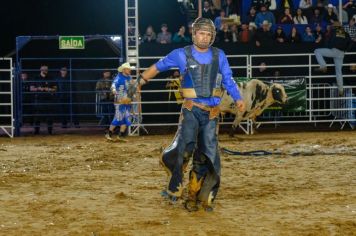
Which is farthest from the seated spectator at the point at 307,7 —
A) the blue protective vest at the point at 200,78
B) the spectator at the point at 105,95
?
the blue protective vest at the point at 200,78

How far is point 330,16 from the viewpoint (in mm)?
17688

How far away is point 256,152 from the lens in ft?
36.0

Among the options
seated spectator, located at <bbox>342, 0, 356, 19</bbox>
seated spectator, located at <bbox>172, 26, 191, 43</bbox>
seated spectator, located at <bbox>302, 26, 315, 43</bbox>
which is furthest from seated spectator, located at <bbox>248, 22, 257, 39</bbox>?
seated spectator, located at <bbox>342, 0, 356, 19</bbox>

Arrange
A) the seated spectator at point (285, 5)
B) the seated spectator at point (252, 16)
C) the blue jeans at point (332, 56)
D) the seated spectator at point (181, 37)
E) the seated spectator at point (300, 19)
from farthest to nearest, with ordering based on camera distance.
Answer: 1. the seated spectator at point (285, 5)
2. the seated spectator at point (300, 19)
3. the seated spectator at point (252, 16)
4. the seated spectator at point (181, 37)
5. the blue jeans at point (332, 56)

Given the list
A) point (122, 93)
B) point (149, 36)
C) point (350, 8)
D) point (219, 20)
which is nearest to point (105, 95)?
point (149, 36)

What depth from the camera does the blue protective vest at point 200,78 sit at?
6398mm

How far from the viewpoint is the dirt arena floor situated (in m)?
5.47

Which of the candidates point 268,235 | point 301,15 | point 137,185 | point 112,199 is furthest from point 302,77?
point 268,235

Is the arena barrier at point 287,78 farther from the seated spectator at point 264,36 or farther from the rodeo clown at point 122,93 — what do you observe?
the rodeo clown at point 122,93

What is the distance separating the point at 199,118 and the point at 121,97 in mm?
7383

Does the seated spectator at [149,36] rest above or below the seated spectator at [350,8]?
below

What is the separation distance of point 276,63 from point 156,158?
23.1ft

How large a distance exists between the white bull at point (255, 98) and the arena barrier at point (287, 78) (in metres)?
0.92

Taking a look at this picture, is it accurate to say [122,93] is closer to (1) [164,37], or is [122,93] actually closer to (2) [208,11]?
(1) [164,37]
